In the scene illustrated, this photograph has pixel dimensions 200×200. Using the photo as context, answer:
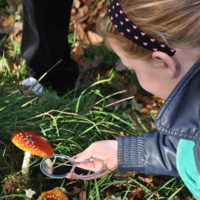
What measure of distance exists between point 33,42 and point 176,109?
1435 mm

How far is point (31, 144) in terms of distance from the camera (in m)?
1.32

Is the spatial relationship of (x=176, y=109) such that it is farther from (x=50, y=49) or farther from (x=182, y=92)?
(x=50, y=49)

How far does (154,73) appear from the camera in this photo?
4.06ft

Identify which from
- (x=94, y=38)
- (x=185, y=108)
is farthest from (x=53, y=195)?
(x=94, y=38)

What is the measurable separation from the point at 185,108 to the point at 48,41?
1.36 metres

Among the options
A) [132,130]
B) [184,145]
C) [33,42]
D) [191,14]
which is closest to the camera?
[191,14]

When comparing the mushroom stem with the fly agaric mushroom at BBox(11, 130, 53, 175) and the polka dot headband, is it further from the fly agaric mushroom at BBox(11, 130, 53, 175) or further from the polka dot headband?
the polka dot headband

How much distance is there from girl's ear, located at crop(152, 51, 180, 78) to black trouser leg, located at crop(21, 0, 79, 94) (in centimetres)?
111

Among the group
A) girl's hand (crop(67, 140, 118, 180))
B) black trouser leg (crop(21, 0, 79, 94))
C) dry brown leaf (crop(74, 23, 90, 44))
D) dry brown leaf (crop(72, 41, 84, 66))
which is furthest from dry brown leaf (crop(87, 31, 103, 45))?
girl's hand (crop(67, 140, 118, 180))

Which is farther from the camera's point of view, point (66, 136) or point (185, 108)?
point (66, 136)

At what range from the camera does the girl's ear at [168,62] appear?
1.12 meters

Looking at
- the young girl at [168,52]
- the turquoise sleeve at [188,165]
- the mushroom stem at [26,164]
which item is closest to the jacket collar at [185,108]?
the young girl at [168,52]

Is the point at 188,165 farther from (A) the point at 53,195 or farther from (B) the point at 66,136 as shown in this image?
(B) the point at 66,136

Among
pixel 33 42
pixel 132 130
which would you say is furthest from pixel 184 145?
pixel 33 42
